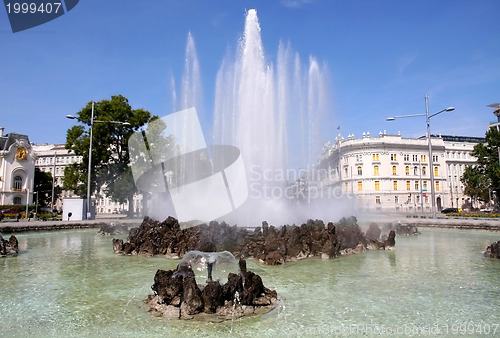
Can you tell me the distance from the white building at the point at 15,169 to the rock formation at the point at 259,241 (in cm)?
7339

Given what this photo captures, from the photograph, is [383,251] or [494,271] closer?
[494,271]

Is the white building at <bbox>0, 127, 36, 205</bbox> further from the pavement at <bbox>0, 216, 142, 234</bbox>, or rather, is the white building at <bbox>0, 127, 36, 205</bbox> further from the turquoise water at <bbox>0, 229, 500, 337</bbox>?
the turquoise water at <bbox>0, 229, 500, 337</bbox>

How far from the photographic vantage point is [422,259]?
44.6ft

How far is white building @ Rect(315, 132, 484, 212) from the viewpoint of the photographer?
87.8 m

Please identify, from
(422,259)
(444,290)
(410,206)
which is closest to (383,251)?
(422,259)

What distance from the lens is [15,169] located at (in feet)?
257

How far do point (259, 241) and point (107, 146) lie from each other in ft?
118

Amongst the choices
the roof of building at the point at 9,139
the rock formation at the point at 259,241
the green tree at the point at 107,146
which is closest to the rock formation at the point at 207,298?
the rock formation at the point at 259,241

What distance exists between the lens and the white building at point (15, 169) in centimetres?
7644

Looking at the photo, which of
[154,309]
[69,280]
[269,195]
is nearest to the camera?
[154,309]

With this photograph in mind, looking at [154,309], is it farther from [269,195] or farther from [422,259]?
[269,195]

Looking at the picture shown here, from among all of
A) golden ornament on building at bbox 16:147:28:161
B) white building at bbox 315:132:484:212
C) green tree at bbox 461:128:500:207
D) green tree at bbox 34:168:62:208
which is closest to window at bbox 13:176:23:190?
golden ornament on building at bbox 16:147:28:161

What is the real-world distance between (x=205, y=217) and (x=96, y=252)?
406 inches

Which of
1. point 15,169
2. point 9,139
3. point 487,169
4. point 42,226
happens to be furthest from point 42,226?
point 9,139
